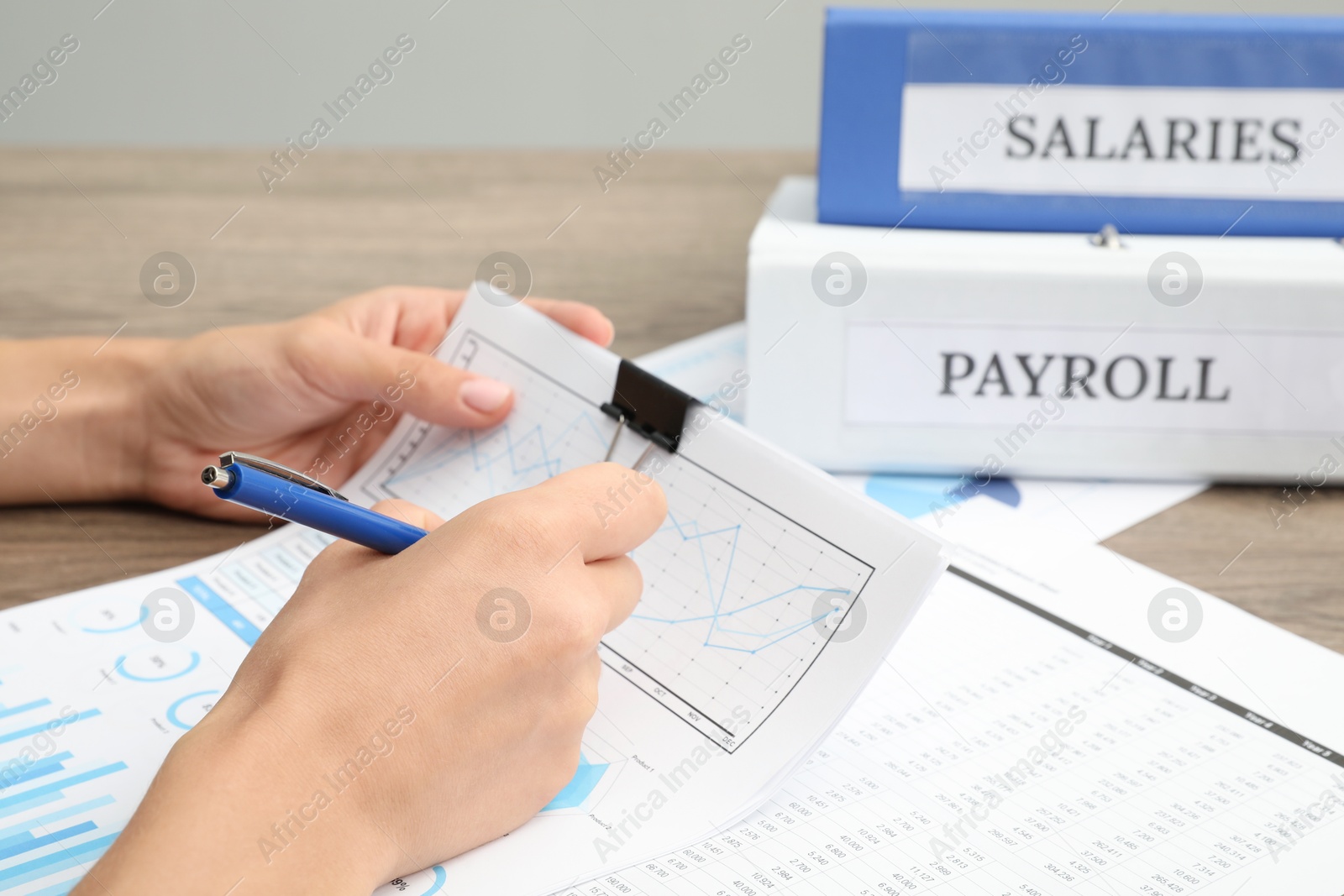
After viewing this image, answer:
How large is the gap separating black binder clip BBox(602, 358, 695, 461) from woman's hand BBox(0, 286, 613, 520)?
0.09 meters

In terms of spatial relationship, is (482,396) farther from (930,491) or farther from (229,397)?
(930,491)

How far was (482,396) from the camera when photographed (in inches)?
27.9

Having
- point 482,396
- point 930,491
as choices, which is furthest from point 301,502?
point 930,491

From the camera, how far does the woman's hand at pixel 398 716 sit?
1.36 ft

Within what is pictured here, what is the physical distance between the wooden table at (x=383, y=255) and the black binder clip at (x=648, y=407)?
29cm

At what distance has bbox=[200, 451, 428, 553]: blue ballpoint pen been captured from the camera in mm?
456

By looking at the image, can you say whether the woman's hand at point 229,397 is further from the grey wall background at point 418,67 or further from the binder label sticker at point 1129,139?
the grey wall background at point 418,67

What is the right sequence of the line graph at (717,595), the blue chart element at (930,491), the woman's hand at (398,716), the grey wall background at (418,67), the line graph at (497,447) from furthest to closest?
the grey wall background at (418,67)
the blue chart element at (930,491)
the line graph at (497,447)
the line graph at (717,595)
the woman's hand at (398,716)

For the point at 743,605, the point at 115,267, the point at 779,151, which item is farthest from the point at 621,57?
the point at 743,605

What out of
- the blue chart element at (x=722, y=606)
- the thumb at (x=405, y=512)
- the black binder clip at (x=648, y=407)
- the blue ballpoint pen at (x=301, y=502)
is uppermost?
the black binder clip at (x=648, y=407)

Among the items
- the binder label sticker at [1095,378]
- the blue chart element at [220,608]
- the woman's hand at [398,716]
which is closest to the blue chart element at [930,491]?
the binder label sticker at [1095,378]

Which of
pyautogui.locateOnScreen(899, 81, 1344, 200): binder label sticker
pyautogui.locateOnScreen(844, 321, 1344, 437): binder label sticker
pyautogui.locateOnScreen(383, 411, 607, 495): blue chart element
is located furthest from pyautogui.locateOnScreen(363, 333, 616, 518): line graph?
pyautogui.locateOnScreen(899, 81, 1344, 200): binder label sticker

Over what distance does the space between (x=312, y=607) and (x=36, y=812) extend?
0.16 m

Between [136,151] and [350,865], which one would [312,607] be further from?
[136,151]
